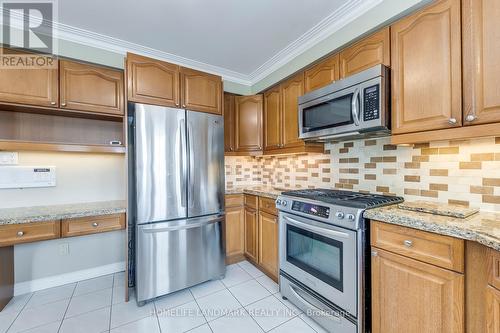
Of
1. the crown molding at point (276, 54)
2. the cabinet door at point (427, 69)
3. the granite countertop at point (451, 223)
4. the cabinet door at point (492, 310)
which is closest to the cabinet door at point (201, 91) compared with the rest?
the crown molding at point (276, 54)

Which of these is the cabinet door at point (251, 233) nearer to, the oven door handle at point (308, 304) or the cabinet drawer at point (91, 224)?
the oven door handle at point (308, 304)

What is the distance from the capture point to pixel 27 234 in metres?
1.81

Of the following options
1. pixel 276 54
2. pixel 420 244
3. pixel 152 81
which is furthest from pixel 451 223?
pixel 152 81

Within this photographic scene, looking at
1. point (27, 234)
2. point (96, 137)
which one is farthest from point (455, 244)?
point (96, 137)

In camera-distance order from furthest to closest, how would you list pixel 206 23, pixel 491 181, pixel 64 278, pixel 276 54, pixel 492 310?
pixel 276 54 < pixel 64 278 < pixel 206 23 < pixel 491 181 < pixel 492 310

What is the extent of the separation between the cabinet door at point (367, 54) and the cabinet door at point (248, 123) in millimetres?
1238

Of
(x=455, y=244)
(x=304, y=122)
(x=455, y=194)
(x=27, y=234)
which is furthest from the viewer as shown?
(x=304, y=122)

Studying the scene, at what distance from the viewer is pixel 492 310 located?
0.93 meters

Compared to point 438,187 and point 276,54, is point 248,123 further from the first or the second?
point 438,187

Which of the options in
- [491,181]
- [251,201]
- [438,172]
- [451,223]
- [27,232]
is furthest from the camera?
[251,201]

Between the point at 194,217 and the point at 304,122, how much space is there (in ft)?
4.73

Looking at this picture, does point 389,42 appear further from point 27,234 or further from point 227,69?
point 27,234

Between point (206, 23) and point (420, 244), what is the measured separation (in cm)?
225

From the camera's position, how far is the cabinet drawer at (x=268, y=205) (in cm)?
229
